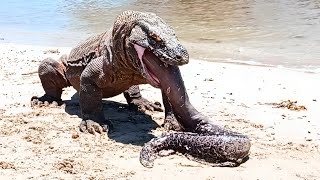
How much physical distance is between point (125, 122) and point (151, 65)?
136cm

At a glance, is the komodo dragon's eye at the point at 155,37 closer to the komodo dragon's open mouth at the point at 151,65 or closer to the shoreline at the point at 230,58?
the komodo dragon's open mouth at the point at 151,65

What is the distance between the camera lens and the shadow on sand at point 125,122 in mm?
5941

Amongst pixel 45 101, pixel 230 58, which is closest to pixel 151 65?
pixel 45 101

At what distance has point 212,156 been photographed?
5129 millimetres

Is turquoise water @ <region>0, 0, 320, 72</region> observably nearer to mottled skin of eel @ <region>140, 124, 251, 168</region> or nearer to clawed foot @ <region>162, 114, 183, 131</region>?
clawed foot @ <region>162, 114, 183, 131</region>

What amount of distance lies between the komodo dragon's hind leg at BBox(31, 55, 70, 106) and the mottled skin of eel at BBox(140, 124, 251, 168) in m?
2.25

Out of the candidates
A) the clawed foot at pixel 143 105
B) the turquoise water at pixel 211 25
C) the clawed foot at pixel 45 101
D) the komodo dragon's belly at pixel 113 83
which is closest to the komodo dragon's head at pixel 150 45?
the komodo dragon's belly at pixel 113 83

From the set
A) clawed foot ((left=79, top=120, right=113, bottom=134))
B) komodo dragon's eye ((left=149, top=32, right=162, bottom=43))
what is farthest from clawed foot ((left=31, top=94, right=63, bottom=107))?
komodo dragon's eye ((left=149, top=32, right=162, bottom=43))

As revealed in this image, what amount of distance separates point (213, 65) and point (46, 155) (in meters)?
5.08

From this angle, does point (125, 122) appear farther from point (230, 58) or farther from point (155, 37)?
point (230, 58)

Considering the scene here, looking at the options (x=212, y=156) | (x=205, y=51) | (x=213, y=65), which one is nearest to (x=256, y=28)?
(x=205, y=51)

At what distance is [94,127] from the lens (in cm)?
612

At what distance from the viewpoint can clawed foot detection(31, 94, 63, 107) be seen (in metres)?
7.31

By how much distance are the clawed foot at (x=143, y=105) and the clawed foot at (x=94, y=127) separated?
2.82 feet
